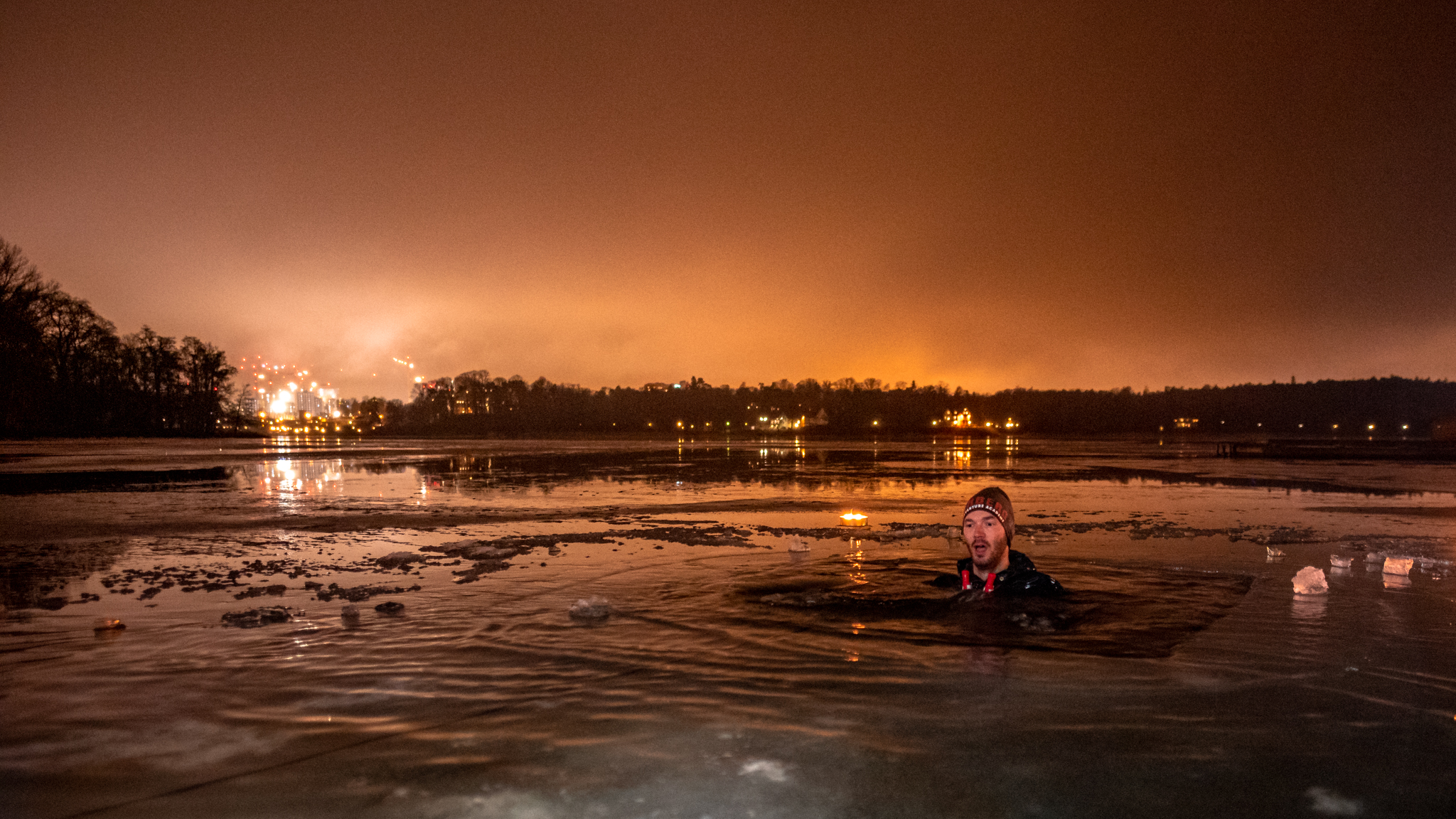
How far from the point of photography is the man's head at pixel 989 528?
9.29 metres

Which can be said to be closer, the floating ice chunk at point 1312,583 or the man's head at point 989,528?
the man's head at point 989,528

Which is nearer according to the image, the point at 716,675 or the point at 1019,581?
the point at 716,675

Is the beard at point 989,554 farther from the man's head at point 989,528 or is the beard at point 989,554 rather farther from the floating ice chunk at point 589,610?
the floating ice chunk at point 589,610

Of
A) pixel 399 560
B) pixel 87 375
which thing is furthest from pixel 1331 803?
pixel 87 375

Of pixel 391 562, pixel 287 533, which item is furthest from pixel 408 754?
pixel 287 533

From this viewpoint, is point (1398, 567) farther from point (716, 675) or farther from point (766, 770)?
point (766, 770)

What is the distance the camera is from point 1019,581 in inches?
376

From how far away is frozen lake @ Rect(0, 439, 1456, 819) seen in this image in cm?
443

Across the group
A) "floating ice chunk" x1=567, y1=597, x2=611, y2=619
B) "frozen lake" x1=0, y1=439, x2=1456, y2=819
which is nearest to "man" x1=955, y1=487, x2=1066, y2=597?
"frozen lake" x1=0, y1=439, x2=1456, y2=819

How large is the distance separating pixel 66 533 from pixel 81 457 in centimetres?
3636

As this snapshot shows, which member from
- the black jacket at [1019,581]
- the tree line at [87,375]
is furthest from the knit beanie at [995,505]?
the tree line at [87,375]

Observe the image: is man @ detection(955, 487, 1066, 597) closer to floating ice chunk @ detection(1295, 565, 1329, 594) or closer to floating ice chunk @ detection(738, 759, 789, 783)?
floating ice chunk @ detection(1295, 565, 1329, 594)

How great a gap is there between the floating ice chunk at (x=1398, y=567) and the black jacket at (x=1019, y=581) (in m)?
4.53

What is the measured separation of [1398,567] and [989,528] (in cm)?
566
